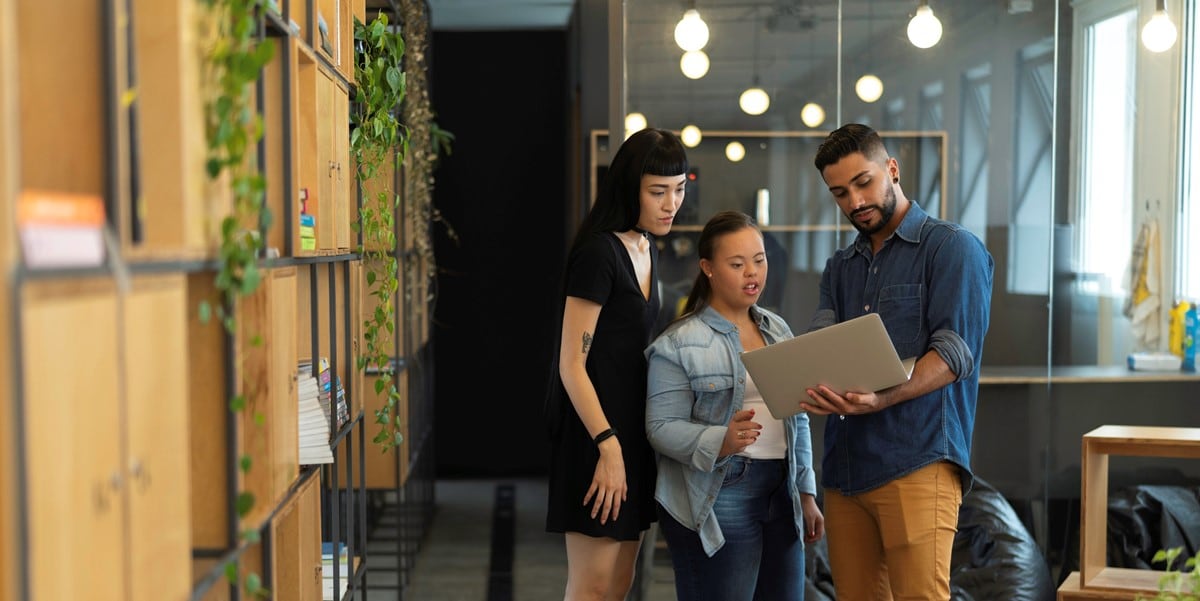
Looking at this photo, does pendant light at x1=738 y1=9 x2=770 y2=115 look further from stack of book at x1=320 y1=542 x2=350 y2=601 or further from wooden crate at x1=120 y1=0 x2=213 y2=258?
wooden crate at x1=120 y1=0 x2=213 y2=258

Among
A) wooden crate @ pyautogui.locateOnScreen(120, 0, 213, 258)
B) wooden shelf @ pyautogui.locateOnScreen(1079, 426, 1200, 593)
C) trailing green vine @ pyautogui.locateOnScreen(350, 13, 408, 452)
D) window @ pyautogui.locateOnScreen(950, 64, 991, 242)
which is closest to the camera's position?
wooden crate @ pyautogui.locateOnScreen(120, 0, 213, 258)

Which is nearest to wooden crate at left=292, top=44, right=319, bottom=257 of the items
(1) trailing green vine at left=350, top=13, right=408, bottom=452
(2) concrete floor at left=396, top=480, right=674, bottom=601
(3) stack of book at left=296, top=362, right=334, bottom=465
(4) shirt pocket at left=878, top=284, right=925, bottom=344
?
(3) stack of book at left=296, top=362, right=334, bottom=465

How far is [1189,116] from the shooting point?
423cm

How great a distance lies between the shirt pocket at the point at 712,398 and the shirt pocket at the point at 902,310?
0.39 meters

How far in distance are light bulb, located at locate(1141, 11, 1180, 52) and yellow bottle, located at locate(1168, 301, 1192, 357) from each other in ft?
3.22

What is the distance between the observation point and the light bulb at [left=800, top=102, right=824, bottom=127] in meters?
4.19

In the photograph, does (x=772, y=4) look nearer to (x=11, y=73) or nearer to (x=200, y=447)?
(x=200, y=447)

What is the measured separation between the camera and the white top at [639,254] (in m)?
2.51

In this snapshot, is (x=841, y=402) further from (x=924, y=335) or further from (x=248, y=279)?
(x=248, y=279)

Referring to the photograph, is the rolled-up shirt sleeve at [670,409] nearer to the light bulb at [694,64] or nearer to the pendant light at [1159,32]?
the light bulb at [694,64]

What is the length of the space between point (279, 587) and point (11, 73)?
156 cm

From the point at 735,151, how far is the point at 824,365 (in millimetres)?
1984

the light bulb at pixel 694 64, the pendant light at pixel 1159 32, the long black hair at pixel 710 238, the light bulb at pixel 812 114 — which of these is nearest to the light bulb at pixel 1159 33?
the pendant light at pixel 1159 32

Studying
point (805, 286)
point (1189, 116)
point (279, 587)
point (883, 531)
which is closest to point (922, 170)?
point (805, 286)
